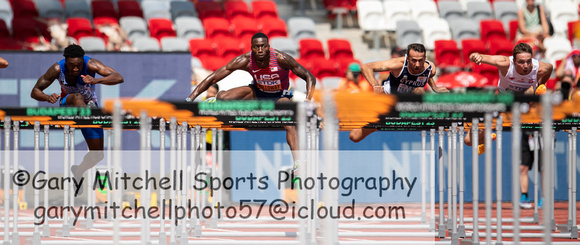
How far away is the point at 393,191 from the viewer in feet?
39.2

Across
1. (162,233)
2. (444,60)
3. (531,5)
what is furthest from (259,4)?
(162,233)

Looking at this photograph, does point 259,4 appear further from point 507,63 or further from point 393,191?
point 507,63

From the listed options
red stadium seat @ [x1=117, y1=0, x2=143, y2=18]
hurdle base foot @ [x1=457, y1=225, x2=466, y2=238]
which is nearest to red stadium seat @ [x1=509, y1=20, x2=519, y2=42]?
red stadium seat @ [x1=117, y1=0, x2=143, y2=18]

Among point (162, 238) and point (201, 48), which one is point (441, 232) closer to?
point (162, 238)

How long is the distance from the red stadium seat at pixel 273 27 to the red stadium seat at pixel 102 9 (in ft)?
10.5

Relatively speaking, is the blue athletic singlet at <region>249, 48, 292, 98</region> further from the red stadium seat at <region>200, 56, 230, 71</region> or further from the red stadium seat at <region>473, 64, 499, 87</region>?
the red stadium seat at <region>473, 64, 499, 87</region>

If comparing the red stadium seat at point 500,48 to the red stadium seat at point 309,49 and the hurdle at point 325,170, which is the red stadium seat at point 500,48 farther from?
the hurdle at point 325,170

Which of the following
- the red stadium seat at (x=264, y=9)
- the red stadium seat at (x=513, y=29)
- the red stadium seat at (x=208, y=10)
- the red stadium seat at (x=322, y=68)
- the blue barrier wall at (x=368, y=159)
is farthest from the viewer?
the red stadium seat at (x=208, y=10)

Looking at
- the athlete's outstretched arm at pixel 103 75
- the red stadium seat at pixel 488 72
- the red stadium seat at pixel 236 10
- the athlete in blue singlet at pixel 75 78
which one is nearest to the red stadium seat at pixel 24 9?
the red stadium seat at pixel 236 10

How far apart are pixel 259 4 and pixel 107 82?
10526mm

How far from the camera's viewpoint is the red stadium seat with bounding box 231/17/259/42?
57.5 ft

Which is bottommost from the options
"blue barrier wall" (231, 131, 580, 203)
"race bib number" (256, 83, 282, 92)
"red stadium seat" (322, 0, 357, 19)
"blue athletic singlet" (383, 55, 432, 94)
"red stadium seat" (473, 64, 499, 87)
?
"blue barrier wall" (231, 131, 580, 203)

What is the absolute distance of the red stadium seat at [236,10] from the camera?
1831cm

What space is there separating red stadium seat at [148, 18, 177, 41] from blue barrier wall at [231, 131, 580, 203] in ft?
15.5
